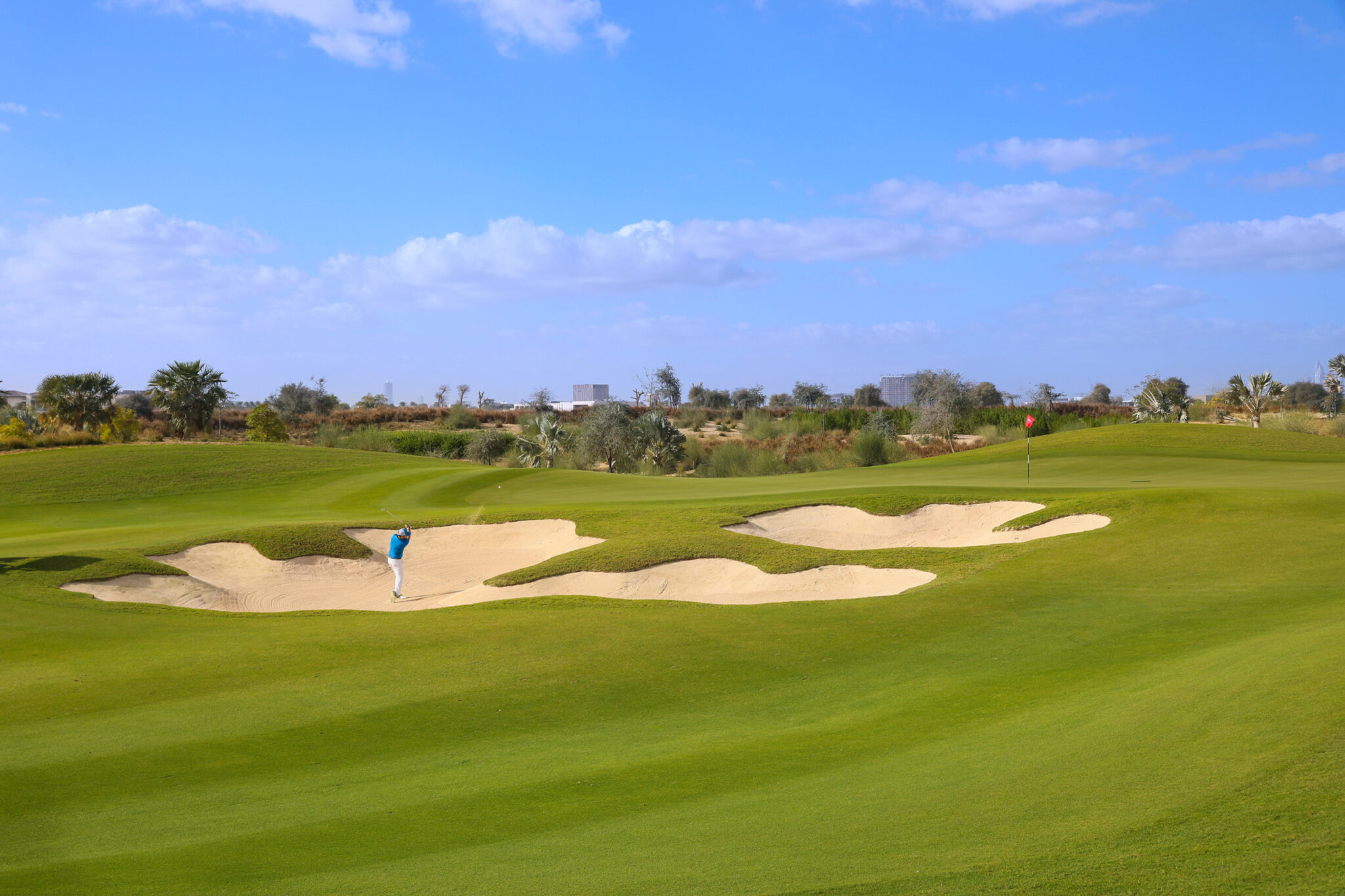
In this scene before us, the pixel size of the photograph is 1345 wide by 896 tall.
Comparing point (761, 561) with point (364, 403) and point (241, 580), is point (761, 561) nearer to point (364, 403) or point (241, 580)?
point (241, 580)

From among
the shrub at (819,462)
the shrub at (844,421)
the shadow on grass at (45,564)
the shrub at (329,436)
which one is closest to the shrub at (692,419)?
the shrub at (844,421)

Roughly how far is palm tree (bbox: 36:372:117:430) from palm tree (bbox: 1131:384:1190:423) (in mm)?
67510

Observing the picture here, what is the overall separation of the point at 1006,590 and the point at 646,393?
5451 cm

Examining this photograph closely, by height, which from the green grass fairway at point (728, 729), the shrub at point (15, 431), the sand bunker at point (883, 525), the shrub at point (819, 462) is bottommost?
the green grass fairway at point (728, 729)

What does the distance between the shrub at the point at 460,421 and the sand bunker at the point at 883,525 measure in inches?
2374

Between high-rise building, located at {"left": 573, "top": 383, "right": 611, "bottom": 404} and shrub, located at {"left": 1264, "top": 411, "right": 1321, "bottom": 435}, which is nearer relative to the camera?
shrub, located at {"left": 1264, "top": 411, "right": 1321, "bottom": 435}

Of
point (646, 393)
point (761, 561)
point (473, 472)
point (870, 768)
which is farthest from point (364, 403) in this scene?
point (870, 768)

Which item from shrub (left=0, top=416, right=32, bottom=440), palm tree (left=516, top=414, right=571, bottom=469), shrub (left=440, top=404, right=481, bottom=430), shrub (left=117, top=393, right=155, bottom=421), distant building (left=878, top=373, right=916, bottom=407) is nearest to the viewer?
shrub (left=0, top=416, right=32, bottom=440)

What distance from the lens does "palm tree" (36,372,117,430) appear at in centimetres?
5547

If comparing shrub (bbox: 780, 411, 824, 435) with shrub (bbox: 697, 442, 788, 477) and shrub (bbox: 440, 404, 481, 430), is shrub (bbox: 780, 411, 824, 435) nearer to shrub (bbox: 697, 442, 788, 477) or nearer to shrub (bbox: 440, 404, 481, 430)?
shrub (bbox: 697, 442, 788, 477)

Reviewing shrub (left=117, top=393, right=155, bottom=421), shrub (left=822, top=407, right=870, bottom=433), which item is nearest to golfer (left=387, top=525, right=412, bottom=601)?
shrub (left=822, top=407, right=870, bottom=433)

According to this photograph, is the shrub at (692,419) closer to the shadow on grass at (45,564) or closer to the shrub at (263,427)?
the shrub at (263,427)

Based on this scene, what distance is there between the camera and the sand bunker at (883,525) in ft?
66.3

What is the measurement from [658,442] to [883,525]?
31.8 metres
